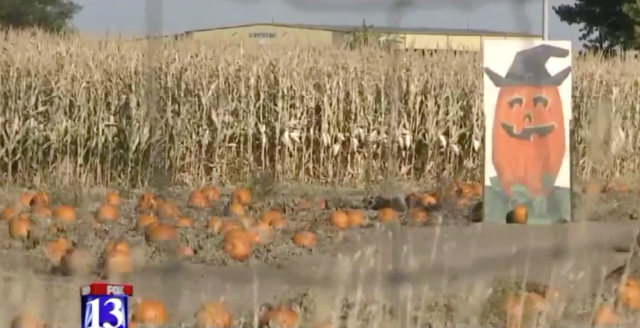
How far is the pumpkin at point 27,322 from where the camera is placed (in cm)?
382

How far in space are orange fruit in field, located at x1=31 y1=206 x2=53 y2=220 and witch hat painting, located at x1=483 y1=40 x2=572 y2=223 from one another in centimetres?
287

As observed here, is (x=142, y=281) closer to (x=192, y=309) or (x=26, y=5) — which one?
(x=192, y=309)

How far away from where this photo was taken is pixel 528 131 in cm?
665

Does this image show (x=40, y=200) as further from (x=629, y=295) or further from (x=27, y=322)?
(x=629, y=295)

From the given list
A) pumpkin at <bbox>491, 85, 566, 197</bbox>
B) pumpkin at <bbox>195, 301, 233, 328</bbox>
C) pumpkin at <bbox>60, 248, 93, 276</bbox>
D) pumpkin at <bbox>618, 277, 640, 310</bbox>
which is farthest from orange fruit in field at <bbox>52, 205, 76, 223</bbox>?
pumpkin at <bbox>618, 277, 640, 310</bbox>

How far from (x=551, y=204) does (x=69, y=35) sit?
579 cm

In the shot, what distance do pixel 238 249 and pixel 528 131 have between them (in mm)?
2213

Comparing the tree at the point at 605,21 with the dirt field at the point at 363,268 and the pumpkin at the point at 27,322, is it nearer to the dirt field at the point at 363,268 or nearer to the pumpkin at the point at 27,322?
the dirt field at the point at 363,268

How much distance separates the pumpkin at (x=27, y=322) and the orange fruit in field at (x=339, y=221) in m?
2.82

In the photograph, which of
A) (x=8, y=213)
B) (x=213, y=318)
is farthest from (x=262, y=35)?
(x=213, y=318)

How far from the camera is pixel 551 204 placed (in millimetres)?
6750

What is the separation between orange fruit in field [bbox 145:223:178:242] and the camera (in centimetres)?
577

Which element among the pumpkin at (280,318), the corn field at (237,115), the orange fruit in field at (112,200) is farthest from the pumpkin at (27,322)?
the corn field at (237,115)

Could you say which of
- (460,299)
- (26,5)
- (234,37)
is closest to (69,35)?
(234,37)
